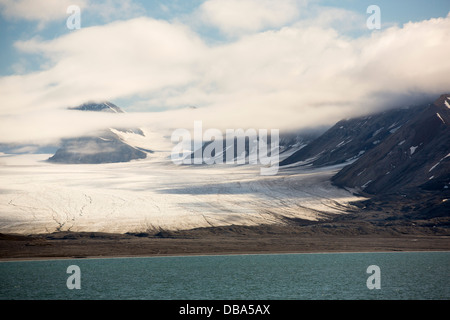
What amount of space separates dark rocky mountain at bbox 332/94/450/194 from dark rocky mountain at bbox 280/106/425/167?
93.6ft

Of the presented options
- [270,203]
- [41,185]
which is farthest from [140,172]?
[270,203]

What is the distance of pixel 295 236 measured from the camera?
78.1m

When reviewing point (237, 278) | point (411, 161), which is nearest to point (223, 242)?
point (237, 278)

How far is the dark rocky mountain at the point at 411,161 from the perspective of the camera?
10481 centimetres

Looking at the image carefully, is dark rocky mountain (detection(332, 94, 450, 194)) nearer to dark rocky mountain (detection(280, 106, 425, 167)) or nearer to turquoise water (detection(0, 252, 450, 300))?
dark rocky mountain (detection(280, 106, 425, 167))

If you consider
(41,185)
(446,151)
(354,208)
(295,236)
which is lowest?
(295,236)

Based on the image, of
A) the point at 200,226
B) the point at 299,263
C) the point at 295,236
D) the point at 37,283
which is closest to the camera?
the point at 37,283

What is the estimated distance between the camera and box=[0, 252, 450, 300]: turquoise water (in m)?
34.6

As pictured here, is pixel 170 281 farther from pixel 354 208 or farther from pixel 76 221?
pixel 354 208

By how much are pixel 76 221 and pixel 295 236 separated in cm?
3782

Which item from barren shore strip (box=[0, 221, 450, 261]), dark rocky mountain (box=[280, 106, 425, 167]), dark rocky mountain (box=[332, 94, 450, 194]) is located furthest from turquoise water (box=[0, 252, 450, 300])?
dark rocky mountain (box=[280, 106, 425, 167])

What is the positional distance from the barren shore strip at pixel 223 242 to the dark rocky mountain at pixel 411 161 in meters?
27.7

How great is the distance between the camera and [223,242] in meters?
72.8

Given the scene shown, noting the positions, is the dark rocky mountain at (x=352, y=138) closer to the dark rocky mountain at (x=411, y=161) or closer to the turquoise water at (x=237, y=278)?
the dark rocky mountain at (x=411, y=161)
